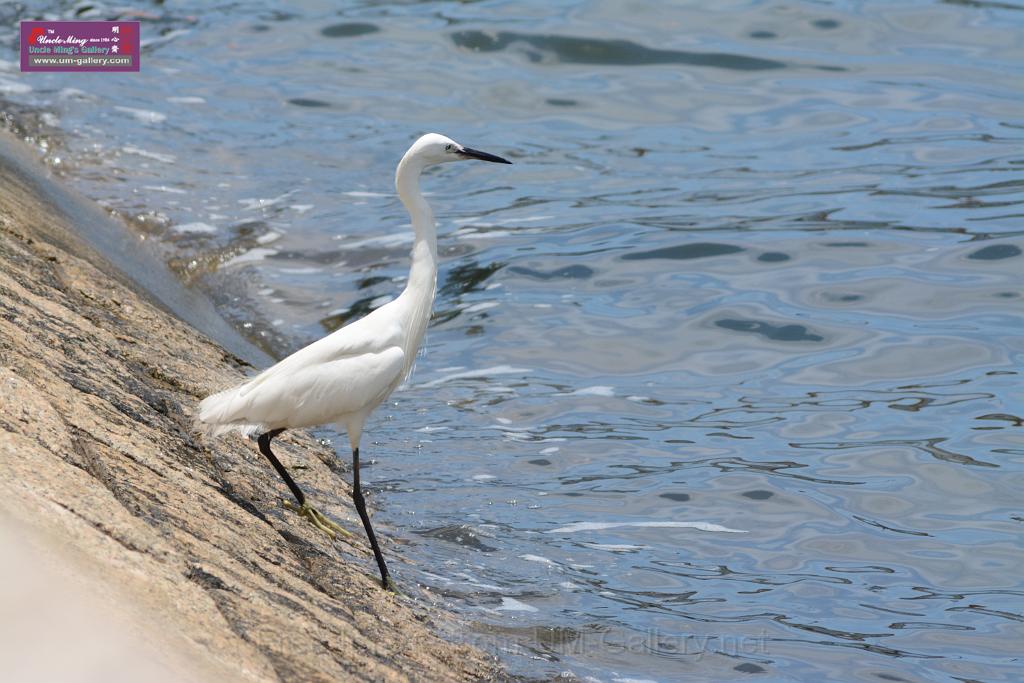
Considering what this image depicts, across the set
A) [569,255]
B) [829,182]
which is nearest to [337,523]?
[569,255]

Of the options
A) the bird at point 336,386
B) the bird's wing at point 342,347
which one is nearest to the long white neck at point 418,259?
the bird at point 336,386

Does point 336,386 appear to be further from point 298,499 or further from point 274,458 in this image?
point 298,499

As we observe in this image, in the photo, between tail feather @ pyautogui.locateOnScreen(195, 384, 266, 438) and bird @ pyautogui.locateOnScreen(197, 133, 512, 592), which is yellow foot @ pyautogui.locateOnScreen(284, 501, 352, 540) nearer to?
bird @ pyautogui.locateOnScreen(197, 133, 512, 592)

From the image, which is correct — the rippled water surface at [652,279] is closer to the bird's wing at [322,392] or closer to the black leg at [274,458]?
the black leg at [274,458]

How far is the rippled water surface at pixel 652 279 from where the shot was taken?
20.0 ft

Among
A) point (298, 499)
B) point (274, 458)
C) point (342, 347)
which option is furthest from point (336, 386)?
point (298, 499)

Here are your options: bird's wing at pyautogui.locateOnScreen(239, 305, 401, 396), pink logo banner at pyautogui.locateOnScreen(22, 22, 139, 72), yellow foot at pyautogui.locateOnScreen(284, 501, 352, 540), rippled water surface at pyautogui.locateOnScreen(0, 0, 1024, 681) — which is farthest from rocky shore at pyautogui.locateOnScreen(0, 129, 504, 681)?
pink logo banner at pyautogui.locateOnScreen(22, 22, 139, 72)

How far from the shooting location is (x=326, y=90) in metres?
14.5

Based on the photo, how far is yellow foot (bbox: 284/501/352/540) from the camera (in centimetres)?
516

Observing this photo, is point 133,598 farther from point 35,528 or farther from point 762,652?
point 762,652

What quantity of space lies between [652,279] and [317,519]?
18.0ft

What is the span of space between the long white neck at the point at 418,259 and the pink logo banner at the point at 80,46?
921 centimetres

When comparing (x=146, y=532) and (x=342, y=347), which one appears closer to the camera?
(x=146, y=532)

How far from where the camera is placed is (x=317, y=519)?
518cm
